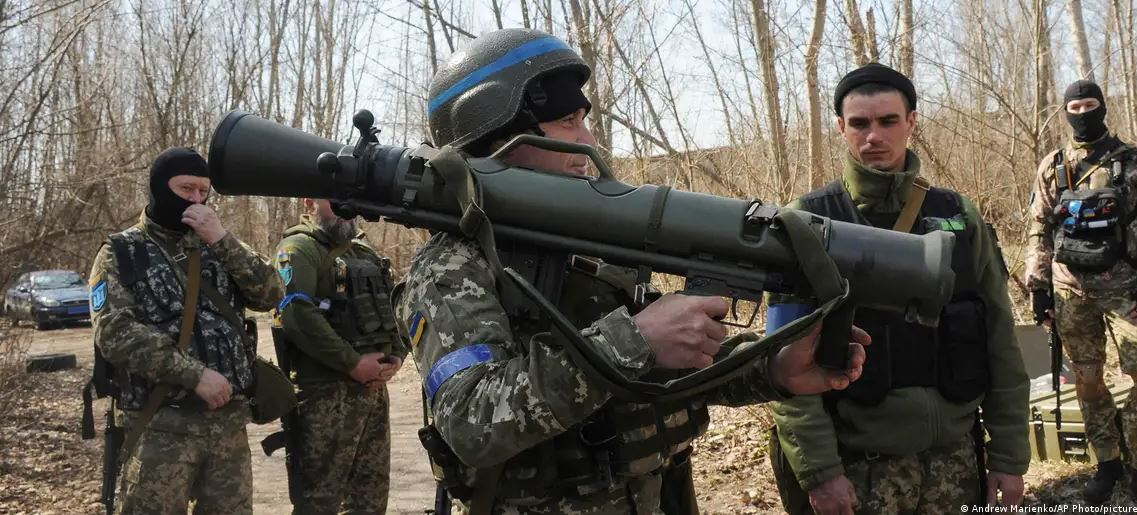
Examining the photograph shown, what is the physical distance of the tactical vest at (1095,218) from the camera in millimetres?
4727

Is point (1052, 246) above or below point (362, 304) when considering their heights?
above

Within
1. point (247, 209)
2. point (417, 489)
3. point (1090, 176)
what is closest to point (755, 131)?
point (1090, 176)

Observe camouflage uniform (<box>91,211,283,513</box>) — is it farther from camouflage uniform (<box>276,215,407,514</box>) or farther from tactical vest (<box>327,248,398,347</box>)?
tactical vest (<box>327,248,398,347</box>)

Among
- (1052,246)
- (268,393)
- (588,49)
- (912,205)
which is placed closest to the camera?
(912,205)

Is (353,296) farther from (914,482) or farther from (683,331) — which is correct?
(683,331)

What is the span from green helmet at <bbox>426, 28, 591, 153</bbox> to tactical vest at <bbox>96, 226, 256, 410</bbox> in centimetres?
220

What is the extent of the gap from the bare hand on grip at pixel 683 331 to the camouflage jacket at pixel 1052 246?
4377 mm

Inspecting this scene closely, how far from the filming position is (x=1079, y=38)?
11469 mm

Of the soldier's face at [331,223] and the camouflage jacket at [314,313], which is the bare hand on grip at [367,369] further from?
the soldier's face at [331,223]

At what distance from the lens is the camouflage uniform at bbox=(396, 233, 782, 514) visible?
4.53 feet

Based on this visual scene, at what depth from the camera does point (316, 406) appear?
4309 mm

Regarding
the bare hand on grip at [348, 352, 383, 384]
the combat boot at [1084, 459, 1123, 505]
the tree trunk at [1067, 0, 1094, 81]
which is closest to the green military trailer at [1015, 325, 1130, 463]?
the combat boot at [1084, 459, 1123, 505]

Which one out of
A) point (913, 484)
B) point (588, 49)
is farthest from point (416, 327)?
point (588, 49)

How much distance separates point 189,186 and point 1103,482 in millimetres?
4866
